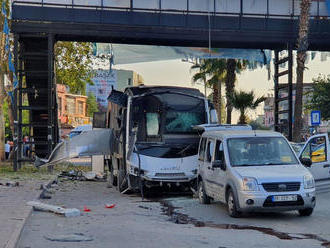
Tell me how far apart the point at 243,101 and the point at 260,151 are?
1767 centimetres

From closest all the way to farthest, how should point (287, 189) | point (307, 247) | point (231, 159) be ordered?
point (307, 247), point (287, 189), point (231, 159)

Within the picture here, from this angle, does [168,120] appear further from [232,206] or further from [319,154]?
[232,206]

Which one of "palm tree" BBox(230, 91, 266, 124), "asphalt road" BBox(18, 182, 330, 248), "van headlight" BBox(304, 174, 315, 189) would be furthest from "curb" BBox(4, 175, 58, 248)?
"palm tree" BBox(230, 91, 266, 124)

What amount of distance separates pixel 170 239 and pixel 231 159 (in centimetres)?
366

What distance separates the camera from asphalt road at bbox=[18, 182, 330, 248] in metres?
9.01

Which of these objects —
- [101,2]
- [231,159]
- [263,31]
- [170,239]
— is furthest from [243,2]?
[170,239]

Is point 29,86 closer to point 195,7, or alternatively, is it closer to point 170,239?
point 195,7

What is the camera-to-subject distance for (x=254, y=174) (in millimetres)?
11562

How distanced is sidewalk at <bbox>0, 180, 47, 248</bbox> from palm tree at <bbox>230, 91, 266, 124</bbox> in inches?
524

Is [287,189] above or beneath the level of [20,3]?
beneath

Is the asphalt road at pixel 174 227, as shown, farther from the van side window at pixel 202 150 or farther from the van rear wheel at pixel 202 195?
the van side window at pixel 202 150

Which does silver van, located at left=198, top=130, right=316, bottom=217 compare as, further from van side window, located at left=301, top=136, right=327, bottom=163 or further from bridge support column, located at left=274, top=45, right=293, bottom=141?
bridge support column, located at left=274, top=45, right=293, bottom=141

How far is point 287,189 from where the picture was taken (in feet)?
37.5

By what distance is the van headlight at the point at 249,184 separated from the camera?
11391mm
